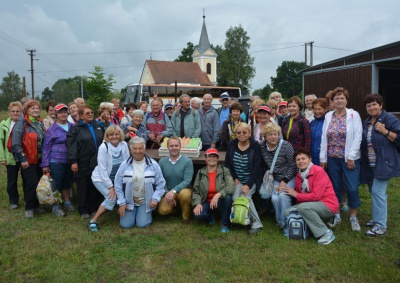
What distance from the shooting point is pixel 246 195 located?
4680 millimetres

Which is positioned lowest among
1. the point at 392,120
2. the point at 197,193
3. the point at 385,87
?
the point at 197,193

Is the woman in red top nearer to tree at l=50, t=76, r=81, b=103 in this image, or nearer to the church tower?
the church tower

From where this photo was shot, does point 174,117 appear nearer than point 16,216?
No

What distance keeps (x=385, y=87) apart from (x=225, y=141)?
46.7 feet

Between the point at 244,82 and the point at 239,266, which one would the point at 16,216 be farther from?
the point at 244,82

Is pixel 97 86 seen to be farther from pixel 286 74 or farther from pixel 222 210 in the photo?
pixel 286 74

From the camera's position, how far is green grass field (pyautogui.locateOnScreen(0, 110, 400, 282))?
11.1 ft

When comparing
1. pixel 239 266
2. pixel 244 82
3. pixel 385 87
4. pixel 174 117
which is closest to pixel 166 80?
pixel 244 82

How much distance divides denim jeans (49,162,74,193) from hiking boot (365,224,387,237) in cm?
448

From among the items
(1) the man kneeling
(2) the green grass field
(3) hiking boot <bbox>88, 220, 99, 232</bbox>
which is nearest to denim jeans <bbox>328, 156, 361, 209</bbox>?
(2) the green grass field

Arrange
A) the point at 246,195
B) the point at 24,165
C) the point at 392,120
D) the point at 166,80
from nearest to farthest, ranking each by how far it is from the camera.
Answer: the point at 392,120 < the point at 246,195 < the point at 24,165 < the point at 166,80

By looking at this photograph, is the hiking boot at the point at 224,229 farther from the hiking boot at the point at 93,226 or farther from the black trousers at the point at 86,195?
the black trousers at the point at 86,195

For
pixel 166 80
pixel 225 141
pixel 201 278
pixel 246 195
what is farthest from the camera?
pixel 166 80

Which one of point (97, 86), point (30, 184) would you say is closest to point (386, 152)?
point (30, 184)
